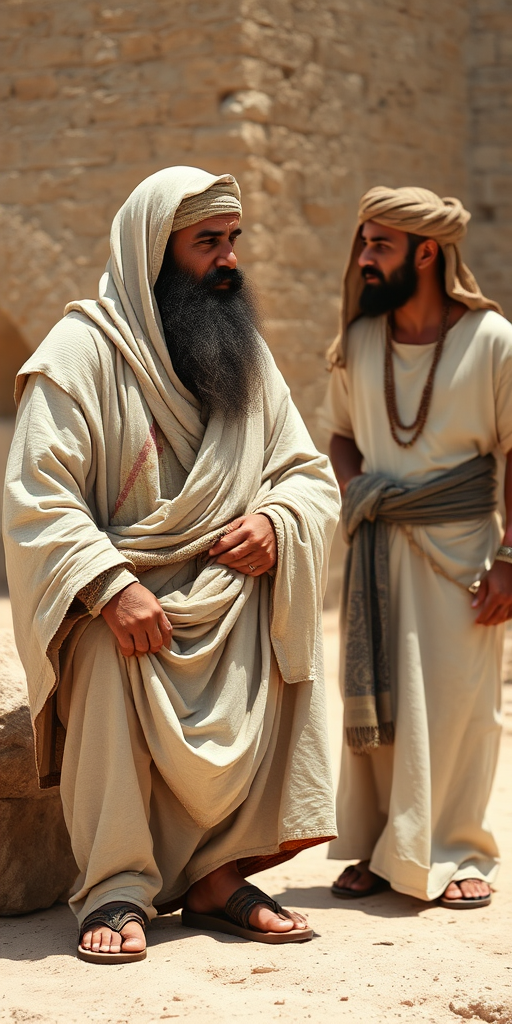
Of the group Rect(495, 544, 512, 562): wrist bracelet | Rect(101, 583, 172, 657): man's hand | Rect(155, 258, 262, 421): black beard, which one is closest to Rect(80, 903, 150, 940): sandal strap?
Rect(101, 583, 172, 657): man's hand

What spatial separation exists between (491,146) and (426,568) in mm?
7028

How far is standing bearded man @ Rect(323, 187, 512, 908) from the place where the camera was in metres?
3.99

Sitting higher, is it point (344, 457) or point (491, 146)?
point (491, 146)

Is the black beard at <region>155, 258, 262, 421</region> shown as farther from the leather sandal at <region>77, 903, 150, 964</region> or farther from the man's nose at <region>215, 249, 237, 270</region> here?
the leather sandal at <region>77, 903, 150, 964</region>

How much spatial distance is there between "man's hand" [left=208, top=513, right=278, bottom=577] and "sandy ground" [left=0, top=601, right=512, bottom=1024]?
984mm

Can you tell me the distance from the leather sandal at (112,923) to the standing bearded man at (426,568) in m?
1.11

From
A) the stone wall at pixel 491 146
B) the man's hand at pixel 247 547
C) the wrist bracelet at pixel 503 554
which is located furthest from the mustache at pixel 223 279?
the stone wall at pixel 491 146

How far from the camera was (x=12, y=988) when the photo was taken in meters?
2.87

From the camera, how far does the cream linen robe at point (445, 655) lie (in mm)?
4004

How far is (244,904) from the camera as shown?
3.26 m

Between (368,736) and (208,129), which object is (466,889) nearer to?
(368,736)

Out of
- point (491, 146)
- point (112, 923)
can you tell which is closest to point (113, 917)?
point (112, 923)

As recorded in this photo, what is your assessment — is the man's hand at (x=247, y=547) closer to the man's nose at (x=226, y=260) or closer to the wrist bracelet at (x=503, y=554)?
the man's nose at (x=226, y=260)

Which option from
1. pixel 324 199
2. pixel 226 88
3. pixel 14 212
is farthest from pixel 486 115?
pixel 14 212
